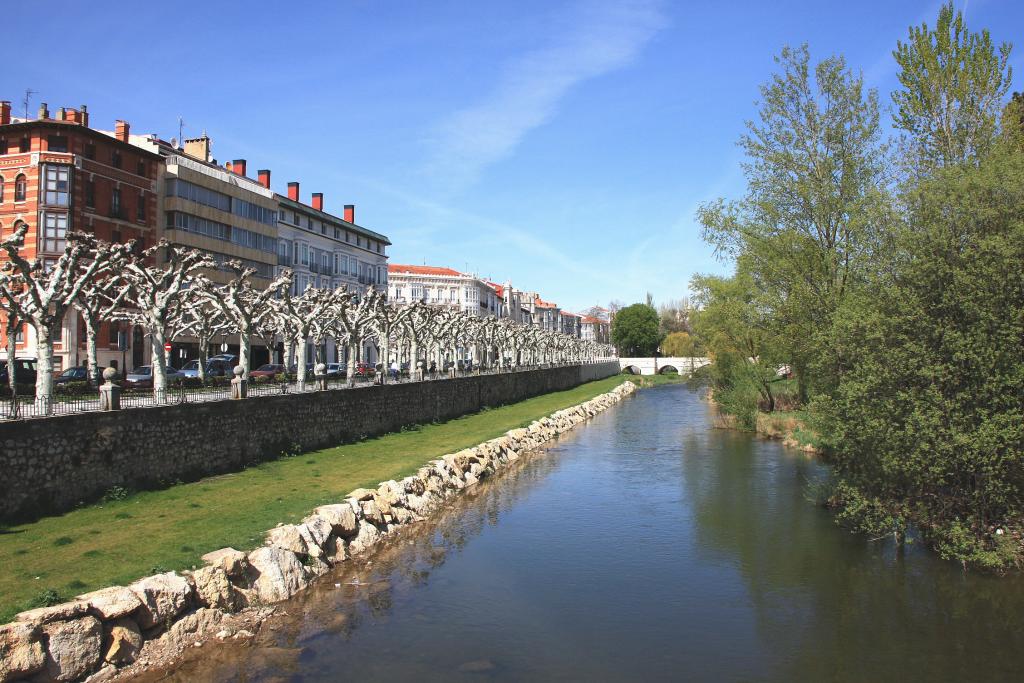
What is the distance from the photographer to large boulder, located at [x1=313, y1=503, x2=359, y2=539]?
20.1 meters

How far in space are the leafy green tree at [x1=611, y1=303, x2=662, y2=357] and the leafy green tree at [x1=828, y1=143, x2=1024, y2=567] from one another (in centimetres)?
14173

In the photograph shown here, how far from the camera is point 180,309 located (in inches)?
1677

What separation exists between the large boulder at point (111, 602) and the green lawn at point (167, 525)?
0.68 metres

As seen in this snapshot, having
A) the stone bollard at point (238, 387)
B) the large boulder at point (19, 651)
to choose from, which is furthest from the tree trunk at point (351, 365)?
the large boulder at point (19, 651)

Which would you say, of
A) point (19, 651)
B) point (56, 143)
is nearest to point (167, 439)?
point (19, 651)

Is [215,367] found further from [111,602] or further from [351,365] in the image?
[111,602]

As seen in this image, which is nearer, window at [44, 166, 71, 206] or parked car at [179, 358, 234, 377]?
window at [44, 166, 71, 206]

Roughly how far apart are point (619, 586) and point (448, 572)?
4315 millimetres

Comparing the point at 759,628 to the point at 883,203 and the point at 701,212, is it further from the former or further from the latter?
the point at 701,212

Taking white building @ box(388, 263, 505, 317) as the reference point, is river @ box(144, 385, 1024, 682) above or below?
below

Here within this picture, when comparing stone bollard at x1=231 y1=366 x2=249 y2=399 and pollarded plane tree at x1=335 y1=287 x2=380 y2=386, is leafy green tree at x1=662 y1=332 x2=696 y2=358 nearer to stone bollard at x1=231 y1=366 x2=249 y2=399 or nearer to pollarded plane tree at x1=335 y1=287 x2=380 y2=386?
pollarded plane tree at x1=335 y1=287 x2=380 y2=386

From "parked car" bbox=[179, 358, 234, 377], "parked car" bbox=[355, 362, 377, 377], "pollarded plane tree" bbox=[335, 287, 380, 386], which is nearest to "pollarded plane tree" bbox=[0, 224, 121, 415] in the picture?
"pollarded plane tree" bbox=[335, 287, 380, 386]

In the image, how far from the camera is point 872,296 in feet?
64.7

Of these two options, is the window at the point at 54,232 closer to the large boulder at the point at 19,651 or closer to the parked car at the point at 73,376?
the parked car at the point at 73,376
